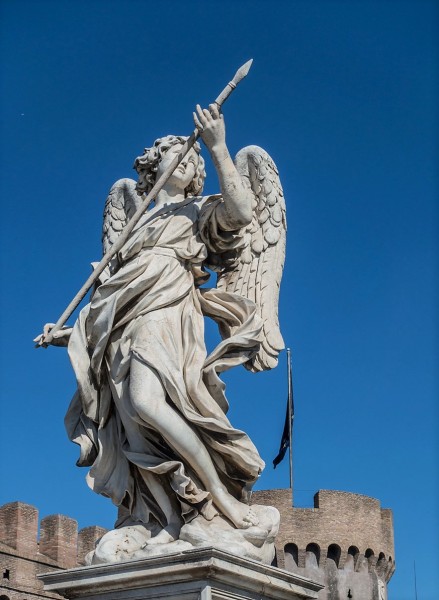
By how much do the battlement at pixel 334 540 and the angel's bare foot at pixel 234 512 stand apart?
32.5 m

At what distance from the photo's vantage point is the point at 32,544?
2720 centimetres

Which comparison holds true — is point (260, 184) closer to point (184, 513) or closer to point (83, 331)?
point (83, 331)

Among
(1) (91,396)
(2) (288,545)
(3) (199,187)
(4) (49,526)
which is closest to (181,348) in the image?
(1) (91,396)

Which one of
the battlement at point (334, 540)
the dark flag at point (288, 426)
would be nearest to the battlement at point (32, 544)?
the dark flag at point (288, 426)

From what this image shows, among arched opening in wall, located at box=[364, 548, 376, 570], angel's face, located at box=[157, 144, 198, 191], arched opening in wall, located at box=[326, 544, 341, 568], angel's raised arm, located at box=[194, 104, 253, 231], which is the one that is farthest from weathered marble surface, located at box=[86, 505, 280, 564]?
arched opening in wall, located at box=[364, 548, 376, 570]

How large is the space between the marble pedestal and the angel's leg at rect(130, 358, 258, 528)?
316mm

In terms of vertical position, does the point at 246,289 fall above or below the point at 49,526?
below

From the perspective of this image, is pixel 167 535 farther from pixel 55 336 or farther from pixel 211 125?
pixel 211 125

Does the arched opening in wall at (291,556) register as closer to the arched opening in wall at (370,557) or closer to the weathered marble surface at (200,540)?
the arched opening in wall at (370,557)

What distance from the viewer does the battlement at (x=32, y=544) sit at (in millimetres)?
26609

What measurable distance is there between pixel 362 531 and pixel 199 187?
113 ft

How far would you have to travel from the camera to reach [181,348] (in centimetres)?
536

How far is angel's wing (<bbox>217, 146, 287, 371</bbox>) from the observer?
5832mm

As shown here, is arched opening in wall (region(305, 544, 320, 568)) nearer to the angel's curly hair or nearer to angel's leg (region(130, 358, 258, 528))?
the angel's curly hair
